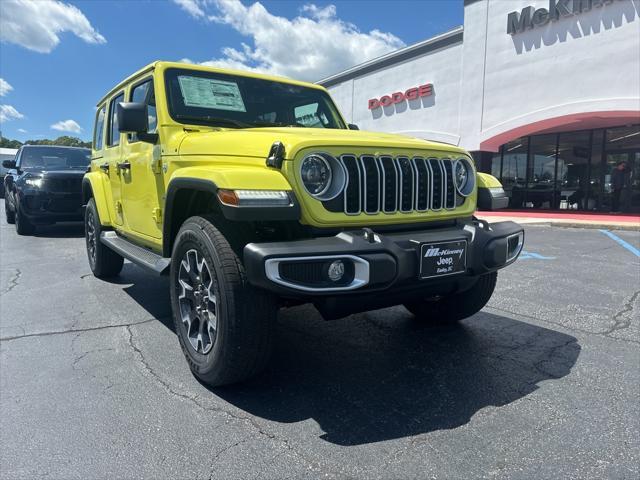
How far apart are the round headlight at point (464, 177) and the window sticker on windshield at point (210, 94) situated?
1.78 m

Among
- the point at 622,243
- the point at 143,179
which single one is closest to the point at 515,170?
the point at 622,243

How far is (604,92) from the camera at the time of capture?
12742 millimetres

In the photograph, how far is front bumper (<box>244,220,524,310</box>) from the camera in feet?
7.34

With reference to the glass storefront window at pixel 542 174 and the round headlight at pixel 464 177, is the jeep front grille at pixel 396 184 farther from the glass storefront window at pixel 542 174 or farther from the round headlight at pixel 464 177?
the glass storefront window at pixel 542 174

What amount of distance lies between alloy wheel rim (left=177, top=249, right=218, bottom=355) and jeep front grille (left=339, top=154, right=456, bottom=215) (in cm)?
93

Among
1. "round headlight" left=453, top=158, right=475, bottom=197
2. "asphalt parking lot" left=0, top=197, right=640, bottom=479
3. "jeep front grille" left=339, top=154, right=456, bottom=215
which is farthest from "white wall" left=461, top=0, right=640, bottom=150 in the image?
"jeep front grille" left=339, top=154, right=456, bottom=215

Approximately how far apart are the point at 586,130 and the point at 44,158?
16.1m

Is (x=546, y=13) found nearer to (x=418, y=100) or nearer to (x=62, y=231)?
(x=418, y=100)

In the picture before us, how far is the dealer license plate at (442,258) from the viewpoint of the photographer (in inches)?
99.3

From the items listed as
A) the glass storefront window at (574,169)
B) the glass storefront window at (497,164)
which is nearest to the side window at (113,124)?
the glass storefront window at (574,169)

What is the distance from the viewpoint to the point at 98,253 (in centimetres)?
545

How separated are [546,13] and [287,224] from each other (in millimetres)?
14695

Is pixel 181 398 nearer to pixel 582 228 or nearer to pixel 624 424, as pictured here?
pixel 624 424

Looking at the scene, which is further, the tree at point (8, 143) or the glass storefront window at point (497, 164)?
the tree at point (8, 143)
